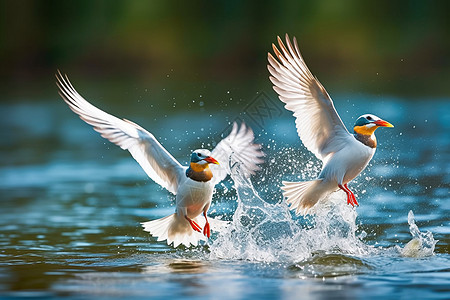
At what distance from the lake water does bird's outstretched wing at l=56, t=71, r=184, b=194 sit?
33.3 inches

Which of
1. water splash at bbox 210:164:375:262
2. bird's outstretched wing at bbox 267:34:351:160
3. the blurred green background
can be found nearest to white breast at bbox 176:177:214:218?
water splash at bbox 210:164:375:262

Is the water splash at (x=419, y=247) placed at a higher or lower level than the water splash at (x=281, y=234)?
lower

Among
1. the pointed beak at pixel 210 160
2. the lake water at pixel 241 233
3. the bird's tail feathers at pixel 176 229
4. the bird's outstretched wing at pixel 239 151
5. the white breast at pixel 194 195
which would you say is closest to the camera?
the lake water at pixel 241 233

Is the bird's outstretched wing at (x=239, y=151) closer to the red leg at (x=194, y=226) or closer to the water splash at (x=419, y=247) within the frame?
the red leg at (x=194, y=226)

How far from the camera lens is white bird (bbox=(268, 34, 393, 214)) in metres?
10.4

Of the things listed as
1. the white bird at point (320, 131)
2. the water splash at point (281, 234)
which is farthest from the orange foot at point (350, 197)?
the water splash at point (281, 234)

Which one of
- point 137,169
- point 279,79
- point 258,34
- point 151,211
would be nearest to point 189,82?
point 258,34

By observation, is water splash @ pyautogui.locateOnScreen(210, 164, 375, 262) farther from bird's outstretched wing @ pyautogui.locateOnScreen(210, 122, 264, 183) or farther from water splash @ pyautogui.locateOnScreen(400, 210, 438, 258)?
water splash @ pyautogui.locateOnScreen(400, 210, 438, 258)

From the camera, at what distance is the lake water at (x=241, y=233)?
892 centimetres

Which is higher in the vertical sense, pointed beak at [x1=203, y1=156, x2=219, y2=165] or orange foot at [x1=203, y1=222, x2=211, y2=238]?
pointed beak at [x1=203, y1=156, x2=219, y2=165]

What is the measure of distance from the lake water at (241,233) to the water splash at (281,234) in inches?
0.6

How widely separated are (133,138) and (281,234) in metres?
1.96

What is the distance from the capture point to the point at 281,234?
10.4 meters

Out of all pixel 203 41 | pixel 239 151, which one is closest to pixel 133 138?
pixel 239 151
